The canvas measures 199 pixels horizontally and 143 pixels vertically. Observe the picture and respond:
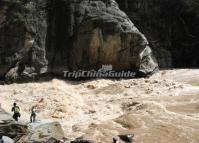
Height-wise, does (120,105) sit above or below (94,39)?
below

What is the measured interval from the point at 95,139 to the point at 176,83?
9666 mm

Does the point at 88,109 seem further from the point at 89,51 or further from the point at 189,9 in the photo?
the point at 189,9

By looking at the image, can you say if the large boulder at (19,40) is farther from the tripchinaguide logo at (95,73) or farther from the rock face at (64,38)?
the tripchinaguide logo at (95,73)

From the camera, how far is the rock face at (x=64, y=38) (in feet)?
86.3

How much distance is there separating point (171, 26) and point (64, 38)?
31.4 ft

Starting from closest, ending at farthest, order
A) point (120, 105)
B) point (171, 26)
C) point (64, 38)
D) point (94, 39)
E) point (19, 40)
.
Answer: point (120, 105) < point (19, 40) < point (94, 39) < point (64, 38) < point (171, 26)

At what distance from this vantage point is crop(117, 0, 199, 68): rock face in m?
32.6

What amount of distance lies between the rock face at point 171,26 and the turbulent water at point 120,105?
4336 millimetres

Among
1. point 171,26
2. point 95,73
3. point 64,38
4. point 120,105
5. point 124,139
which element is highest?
point 171,26

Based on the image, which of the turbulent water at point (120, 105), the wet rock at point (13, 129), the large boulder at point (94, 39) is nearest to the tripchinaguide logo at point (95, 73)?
the large boulder at point (94, 39)

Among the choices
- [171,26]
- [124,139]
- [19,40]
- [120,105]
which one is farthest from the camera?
[171,26]

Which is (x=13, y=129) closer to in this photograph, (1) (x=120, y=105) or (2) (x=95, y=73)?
(1) (x=120, y=105)

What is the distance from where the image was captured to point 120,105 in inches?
855

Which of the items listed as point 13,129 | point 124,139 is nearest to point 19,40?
point 13,129
